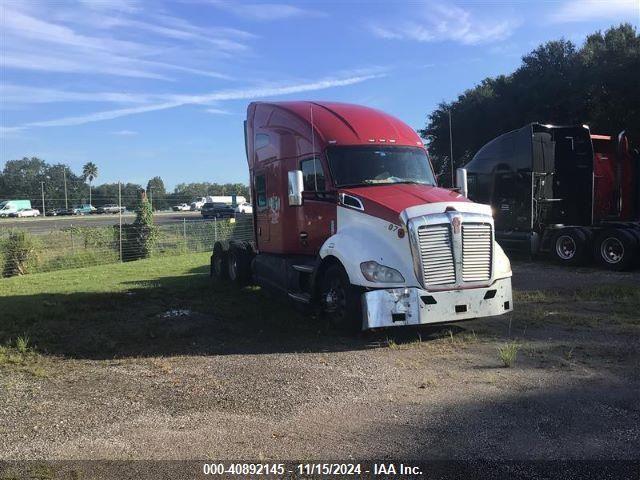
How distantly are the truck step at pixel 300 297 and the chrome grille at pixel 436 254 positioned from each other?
1.96m

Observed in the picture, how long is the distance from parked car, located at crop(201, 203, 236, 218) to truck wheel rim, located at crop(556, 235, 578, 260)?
38.4m

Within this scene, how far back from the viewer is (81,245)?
63.4 feet

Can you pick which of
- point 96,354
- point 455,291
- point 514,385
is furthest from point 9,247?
point 514,385

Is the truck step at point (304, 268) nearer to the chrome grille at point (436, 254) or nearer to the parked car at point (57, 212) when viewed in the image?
the chrome grille at point (436, 254)

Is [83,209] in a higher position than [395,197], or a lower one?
higher

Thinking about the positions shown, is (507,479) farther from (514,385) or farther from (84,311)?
(84,311)

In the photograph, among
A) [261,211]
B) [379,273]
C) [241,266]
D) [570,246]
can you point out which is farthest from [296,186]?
[570,246]

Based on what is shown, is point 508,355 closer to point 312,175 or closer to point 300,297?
point 300,297

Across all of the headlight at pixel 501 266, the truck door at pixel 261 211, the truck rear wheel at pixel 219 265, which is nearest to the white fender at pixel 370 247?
the headlight at pixel 501 266

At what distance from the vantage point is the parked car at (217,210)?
5101 centimetres

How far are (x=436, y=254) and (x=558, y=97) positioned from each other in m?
24.4

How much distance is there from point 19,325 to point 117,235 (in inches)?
501

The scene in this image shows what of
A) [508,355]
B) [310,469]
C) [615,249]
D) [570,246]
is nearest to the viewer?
[310,469]

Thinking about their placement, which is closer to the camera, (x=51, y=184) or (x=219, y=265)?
(x=219, y=265)
